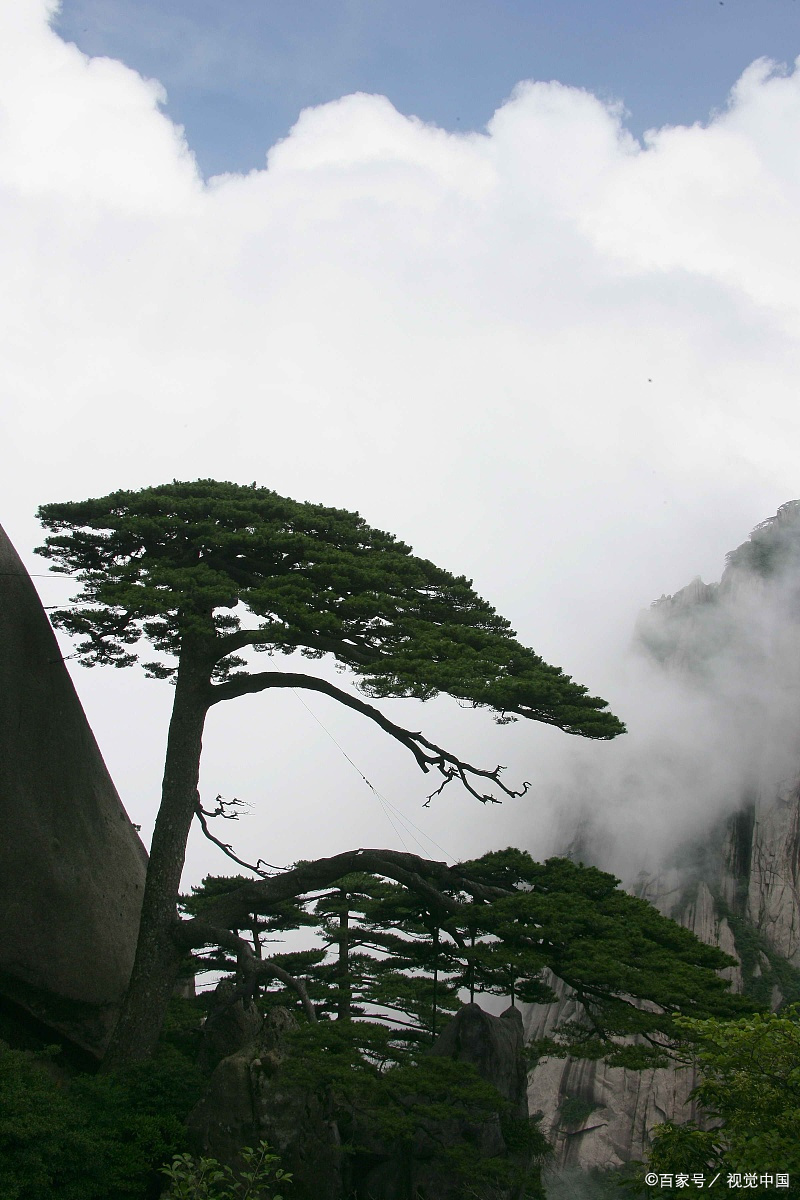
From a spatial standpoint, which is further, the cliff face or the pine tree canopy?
the cliff face

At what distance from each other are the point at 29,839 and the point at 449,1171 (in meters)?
6.30

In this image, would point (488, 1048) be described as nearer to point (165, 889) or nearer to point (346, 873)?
point (346, 873)

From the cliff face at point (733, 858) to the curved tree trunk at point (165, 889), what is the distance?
29633 mm

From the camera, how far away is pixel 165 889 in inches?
436

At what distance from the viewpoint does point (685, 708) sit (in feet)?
179

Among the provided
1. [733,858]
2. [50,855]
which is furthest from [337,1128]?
[733,858]

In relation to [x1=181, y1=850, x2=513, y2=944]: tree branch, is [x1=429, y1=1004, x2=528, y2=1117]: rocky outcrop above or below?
below

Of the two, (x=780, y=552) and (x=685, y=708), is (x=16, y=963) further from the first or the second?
(x=780, y=552)

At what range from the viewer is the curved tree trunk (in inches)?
414

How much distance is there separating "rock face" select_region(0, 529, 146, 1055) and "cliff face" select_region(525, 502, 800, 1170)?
29173mm

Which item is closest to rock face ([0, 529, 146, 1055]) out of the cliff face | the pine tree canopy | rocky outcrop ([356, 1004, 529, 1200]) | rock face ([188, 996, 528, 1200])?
the pine tree canopy

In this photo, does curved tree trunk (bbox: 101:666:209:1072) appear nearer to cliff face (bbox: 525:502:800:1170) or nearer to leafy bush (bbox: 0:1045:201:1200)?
leafy bush (bbox: 0:1045:201:1200)

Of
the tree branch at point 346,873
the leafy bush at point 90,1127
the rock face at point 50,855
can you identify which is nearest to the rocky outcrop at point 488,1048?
the tree branch at point 346,873

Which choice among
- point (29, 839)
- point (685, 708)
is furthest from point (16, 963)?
point (685, 708)
